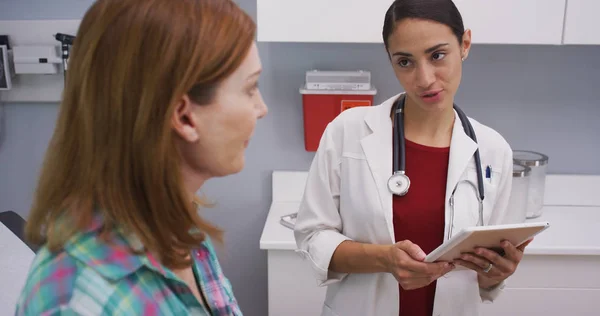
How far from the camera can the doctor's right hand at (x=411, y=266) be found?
1.16m

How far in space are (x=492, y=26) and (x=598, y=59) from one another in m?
0.66

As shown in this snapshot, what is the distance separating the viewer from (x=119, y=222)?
0.66m

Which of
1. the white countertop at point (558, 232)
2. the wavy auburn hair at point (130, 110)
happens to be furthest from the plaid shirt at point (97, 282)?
the white countertop at point (558, 232)

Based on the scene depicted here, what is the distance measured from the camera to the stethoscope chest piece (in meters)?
1.26

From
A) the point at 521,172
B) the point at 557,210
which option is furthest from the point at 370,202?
the point at 557,210

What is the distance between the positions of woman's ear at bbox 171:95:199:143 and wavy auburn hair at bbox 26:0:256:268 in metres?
0.01

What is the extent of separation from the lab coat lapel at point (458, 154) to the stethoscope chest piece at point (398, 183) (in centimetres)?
10

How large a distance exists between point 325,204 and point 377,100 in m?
0.91

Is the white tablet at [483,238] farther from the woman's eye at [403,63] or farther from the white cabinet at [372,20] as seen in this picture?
the white cabinet at [372,20]

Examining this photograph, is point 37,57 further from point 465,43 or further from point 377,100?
point 465,43

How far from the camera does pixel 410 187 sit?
129 cm

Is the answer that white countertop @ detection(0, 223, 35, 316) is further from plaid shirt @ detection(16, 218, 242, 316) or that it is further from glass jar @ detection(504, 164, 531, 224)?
glass jar @ detection(504, 164, 531, 224)

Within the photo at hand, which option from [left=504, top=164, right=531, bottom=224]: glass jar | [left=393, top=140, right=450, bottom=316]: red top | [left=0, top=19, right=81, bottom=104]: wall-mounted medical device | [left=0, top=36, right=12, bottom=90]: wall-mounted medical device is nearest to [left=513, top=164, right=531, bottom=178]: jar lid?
[left=504, top=164, right=531, bottom=224]: glass jar

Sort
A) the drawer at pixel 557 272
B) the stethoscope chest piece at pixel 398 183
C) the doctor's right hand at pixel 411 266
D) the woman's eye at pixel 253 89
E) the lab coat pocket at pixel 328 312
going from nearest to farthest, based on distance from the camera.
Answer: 1. the woman's eye at pixel 253 89
2. the doctor's right hand at pixel 411 266
3. the stethoscope chest piece at pixel 398 183
4. the lab coat pocket at pixel 328 312
5. the drawer at pixel 557 272
